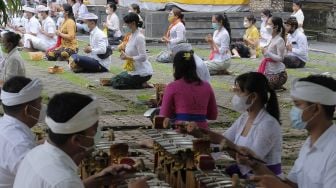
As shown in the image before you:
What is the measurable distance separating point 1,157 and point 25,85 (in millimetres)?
623

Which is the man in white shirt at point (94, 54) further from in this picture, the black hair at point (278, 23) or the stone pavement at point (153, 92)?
the black hair at point (278, 23)

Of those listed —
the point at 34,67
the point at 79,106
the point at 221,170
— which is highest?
the point at 79,106

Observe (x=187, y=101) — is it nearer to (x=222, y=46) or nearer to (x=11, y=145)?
(x=11, y=145)

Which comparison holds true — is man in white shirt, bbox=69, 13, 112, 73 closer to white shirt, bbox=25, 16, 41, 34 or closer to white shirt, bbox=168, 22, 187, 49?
white shirt, bbox=168, 22, 187, 49

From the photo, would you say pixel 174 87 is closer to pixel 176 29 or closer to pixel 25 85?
pixel 25 85

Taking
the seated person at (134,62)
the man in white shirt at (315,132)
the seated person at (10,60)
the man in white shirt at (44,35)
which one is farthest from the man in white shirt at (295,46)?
the man in white shirt at (315,132)

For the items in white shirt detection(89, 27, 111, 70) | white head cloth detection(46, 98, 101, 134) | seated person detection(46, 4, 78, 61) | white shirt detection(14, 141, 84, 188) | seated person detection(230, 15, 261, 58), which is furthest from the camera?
seated person detection(230, 15, 261, 58)

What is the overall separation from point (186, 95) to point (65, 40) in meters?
9.76

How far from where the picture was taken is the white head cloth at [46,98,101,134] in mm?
3438

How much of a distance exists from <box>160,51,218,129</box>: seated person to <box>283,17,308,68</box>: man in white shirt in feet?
27.7

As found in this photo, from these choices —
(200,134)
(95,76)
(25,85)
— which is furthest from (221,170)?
(95,76)

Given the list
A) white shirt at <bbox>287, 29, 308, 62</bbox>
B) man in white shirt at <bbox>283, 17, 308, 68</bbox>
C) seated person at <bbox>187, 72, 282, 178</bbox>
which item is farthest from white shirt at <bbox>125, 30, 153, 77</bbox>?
seated person at <bbox>187, 72, 282, 178</bbox>

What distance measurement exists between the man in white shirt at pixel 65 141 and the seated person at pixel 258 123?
190cm

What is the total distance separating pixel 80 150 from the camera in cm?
349
